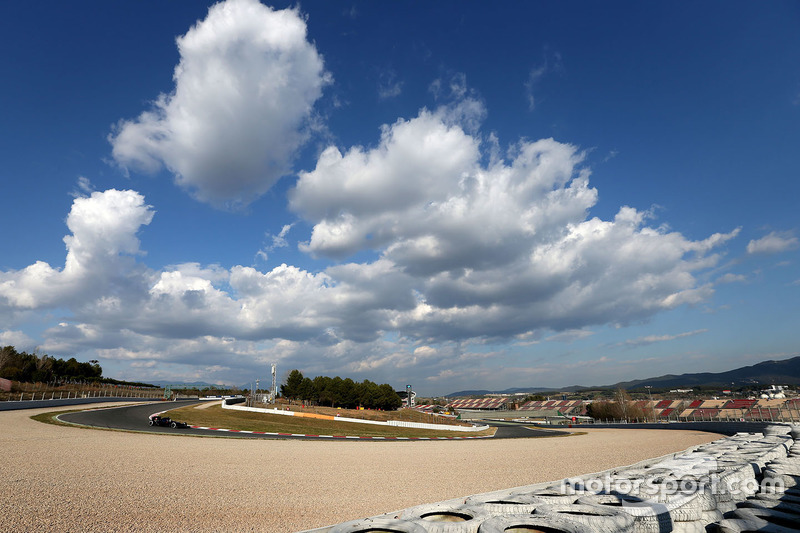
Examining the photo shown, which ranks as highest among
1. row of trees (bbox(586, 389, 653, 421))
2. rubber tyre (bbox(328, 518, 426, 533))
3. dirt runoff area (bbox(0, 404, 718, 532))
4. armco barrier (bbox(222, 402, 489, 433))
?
rubber tyre (bbox(328, 518, 426, 533))

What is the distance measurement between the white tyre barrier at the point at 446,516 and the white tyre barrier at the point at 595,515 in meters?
1.08

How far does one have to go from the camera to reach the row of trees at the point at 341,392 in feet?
316

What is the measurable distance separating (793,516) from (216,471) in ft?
52.4

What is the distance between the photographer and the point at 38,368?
96.2 meters

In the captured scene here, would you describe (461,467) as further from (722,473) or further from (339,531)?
(339,531)

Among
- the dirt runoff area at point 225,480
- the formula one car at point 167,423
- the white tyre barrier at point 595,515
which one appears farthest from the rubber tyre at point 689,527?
the formula one car at point 167,423

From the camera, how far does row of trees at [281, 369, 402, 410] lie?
96250 mm

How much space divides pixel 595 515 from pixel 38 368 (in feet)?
423

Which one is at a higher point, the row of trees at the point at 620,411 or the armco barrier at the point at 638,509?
the armco barrier at the point at 638,509

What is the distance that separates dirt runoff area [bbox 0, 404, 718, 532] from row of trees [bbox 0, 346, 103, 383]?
90.6 meters

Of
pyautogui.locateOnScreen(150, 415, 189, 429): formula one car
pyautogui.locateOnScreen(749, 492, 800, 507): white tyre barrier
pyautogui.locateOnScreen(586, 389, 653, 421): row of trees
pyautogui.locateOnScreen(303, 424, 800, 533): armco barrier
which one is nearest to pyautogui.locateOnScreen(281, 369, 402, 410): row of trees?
pyautogui.locateOnScreen(586, 389, 653, 421): row of trees

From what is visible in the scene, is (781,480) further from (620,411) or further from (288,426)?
(620,411)

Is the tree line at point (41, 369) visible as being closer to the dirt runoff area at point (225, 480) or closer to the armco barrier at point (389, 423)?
the armco barrier at point (389, 423)

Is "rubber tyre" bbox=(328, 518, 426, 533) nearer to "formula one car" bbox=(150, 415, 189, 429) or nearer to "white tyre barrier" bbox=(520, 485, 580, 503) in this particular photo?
"white tyre barrier" bbox=(520, 485, 580, 503)
